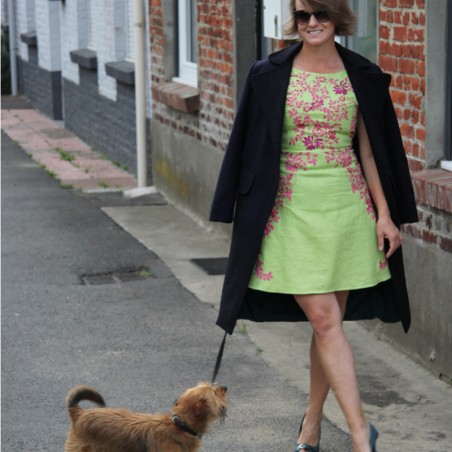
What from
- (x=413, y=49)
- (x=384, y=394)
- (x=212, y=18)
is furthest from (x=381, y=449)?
(x=212, y=18)

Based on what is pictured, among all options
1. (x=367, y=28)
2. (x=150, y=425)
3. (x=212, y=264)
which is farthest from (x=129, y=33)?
(x=150, y=425)

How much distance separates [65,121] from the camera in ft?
64.5

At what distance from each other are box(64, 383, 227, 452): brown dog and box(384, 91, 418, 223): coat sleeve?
1.11 m

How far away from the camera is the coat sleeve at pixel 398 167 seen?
5063 mm

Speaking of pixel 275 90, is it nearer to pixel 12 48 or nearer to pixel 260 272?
pixel 260 272

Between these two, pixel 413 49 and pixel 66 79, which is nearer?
pixel 413 49

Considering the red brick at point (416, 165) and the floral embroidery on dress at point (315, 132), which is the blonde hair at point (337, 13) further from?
the red brick at point (416, 165)

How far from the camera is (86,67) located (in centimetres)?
1720

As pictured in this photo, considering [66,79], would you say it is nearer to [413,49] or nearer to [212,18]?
[212,18]

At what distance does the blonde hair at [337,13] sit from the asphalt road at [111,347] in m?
1.83

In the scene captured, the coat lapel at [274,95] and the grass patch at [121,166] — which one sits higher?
the coat lapel at [274,95]

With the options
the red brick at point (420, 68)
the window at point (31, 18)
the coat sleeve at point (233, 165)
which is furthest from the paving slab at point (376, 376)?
the window at point (31, 18)

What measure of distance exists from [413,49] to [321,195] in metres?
2.17

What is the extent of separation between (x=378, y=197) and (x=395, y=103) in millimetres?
2182
